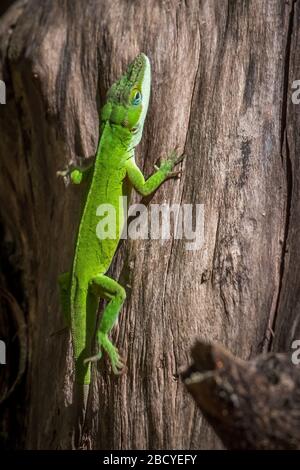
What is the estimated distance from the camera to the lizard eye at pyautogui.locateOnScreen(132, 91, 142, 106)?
290cm

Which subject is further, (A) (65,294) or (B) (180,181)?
(A) (65,294)

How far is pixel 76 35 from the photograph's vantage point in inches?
130

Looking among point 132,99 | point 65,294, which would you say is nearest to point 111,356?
point 65,294

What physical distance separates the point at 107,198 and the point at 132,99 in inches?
20.1

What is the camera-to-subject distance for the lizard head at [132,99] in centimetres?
287

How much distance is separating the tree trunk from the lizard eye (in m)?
0.08

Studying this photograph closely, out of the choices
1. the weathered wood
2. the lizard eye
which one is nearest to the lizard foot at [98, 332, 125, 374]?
the weathered wood

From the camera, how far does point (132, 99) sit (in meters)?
2.92

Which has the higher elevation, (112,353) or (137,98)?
(137,98)

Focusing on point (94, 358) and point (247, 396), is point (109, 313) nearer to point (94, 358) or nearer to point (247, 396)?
point (94, 358)

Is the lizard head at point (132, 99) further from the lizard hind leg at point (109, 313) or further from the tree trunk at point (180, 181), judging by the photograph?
the lizard hind leg at point (109, 313)

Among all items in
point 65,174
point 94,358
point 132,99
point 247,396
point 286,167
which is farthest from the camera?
point 65,174

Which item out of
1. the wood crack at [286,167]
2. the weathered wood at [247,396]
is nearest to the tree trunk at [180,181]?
the wood crack at [286,167]
